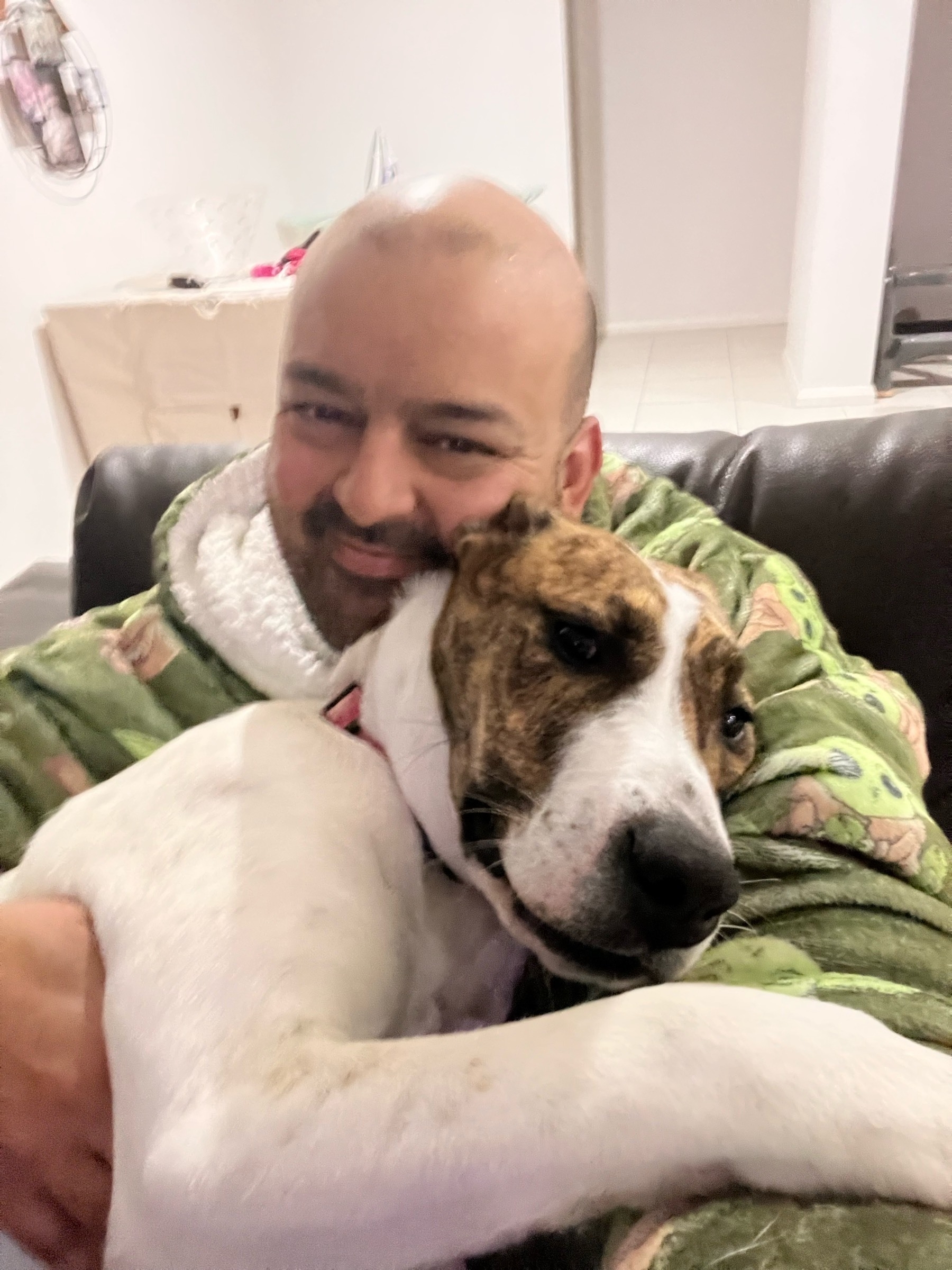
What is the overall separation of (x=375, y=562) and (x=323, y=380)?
28cm

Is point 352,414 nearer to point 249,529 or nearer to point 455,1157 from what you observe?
point 249,529

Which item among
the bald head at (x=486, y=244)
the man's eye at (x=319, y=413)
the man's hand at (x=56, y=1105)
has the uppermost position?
the bald head at (x=486, y=244)

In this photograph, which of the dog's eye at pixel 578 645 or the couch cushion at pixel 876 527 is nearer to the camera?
the dog's eye at pixel 578 645

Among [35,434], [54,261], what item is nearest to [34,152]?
[54,261]

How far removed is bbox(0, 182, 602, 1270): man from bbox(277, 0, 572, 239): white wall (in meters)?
4.22

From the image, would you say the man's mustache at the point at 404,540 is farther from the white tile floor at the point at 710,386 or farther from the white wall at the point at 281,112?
the white tile floor at the point at 710,386

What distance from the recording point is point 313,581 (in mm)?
1432

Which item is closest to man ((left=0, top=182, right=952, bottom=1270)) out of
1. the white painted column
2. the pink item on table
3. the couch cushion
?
the couch cushion

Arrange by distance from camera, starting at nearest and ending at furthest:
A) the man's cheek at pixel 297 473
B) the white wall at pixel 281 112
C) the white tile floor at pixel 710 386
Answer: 1. the man's cheek at pixel 297 473
2. the white wall at pixel 281 112
3. the white tile floor at pixel 710 386

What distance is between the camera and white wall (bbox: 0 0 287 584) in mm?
3799

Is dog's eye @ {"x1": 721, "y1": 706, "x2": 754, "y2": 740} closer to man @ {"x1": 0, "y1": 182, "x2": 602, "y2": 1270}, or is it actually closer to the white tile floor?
man @ {"x1": 0, "y1": 182, "x2": 602, "y2": 1270}

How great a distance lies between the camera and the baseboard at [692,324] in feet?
26.1

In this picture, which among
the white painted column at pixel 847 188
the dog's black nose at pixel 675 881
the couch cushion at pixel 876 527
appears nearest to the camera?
the dog's black nose at pixel 675 881

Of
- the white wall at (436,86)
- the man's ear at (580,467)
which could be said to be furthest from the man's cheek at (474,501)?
the white wall at (436,86)
